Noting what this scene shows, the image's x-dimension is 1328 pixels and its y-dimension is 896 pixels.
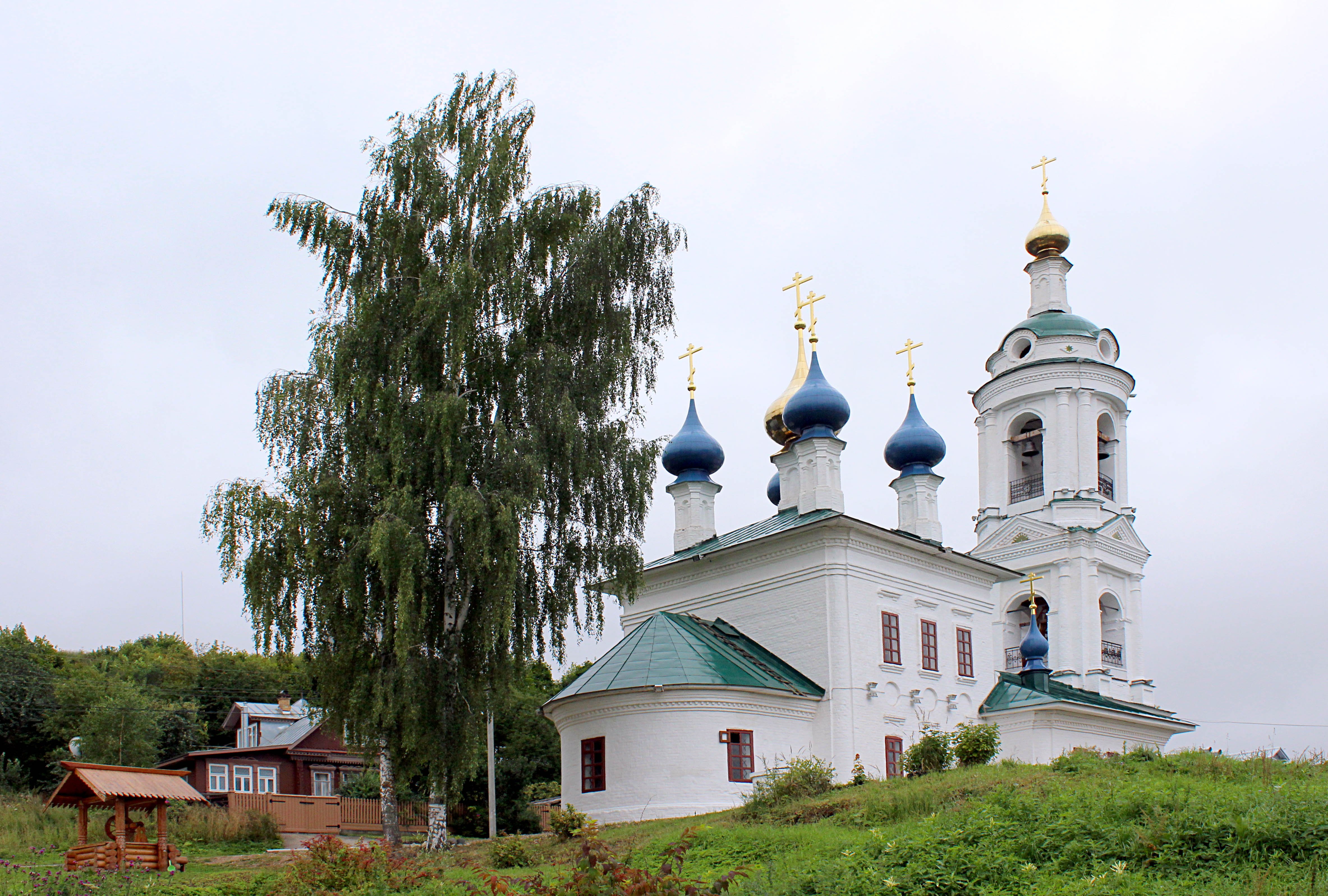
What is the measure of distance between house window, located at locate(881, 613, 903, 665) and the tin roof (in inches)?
506

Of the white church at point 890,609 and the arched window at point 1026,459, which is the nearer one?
the white church at point 890,609

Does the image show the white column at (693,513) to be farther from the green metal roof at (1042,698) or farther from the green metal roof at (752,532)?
the green metal roof at (1042,698)

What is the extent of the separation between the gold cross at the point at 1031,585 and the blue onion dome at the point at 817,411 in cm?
706

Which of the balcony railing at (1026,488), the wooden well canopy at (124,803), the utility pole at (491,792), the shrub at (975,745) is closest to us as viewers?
the wooden well canopy at (124,803)

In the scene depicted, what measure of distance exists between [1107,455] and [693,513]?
43.3 ft

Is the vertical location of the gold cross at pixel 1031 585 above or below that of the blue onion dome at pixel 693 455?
below

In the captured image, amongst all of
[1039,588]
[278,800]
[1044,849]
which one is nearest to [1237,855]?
[1044,849]

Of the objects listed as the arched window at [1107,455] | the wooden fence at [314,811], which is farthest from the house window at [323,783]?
the arched window at [1107,455]

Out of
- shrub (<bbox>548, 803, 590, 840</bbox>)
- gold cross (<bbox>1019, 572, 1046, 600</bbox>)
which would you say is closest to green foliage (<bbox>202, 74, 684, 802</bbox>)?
shrub (<bbox>548, 803, 590, 840</bbox>)

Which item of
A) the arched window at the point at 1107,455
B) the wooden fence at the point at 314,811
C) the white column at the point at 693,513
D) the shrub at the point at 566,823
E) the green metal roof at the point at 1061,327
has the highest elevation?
the green metal roof at the point at 1061,327

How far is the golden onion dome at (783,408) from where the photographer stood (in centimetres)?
3050

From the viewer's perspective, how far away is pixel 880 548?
24.2 meters

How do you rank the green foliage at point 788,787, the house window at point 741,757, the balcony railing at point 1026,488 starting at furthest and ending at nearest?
the balcony railing at point 1026,488, the house window at point 741,757, the green foliage at point 788,787

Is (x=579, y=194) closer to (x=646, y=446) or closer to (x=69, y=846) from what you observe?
(x=646, y=446)
